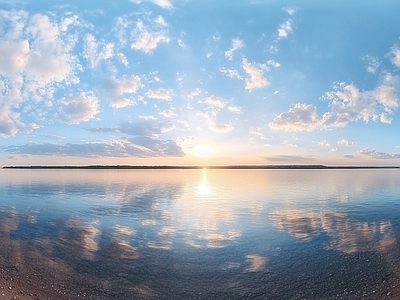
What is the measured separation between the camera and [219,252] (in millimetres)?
22625

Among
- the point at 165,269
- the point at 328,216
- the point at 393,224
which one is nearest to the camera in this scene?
the point at 165,269

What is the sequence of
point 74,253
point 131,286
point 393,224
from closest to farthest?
point 131,286 < point 74,253 < point 393,224

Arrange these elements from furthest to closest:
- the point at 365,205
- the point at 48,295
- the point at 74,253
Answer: the point at 365,205 → the point at 74,253 → the point at 48,295

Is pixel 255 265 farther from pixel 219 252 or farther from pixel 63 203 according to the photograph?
pixel 63 203

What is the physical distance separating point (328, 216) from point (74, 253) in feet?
100

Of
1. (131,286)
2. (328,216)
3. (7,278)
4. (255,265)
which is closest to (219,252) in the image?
(255,265)

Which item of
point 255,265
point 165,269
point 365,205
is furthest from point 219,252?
point 365,205

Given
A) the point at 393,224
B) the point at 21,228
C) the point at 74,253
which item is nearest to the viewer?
the point at 74,253

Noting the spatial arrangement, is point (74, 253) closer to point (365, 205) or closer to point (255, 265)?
point (255, 265)

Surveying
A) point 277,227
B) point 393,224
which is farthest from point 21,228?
point 393,224

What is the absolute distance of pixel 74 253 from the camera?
862 inches

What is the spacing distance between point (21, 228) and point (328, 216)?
118 feet

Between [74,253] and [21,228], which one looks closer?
[74,253]

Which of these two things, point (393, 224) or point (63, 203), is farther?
point (63, 203)
